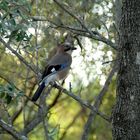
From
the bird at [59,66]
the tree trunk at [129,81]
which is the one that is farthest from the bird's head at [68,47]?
the tree trunk at [129,81]

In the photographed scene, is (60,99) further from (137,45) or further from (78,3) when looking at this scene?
(137,45)

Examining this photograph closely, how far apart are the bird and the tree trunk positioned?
8.71 feet

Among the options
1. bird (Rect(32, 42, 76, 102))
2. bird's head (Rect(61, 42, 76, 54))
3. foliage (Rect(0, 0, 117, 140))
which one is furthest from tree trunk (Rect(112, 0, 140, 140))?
bird's head (Rect(61, 42, 76, 54))

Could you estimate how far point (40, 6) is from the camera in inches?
316

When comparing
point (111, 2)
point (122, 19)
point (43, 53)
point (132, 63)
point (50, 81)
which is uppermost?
point (111, 2)

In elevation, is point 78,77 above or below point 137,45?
above

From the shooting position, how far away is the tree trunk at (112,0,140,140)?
3.78 metres

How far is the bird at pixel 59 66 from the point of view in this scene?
21.8ft

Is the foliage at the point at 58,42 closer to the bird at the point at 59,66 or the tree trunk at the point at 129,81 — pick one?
the bird at the point at 59,66

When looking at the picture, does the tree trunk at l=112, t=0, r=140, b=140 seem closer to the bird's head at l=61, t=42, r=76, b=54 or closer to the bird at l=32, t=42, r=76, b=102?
the bird at l=32, t=42, r=76, b=102

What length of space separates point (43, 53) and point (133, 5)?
14.6ft

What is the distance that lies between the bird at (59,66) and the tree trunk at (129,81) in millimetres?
2655

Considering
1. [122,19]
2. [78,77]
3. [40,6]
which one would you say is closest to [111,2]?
[40,6]

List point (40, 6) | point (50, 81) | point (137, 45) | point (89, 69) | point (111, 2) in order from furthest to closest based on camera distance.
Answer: point (89, 69) → point (40, 6) → point (111, 2) → point (50, 81) → point (137, 45)
